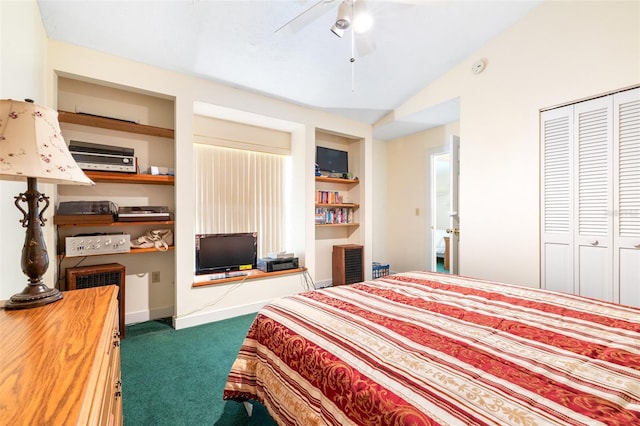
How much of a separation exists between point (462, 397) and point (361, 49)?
8.69ft

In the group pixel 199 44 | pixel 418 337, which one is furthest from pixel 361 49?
pixel 418 337

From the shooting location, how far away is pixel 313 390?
3.37 feet

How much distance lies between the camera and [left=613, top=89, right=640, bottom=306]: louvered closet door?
2264 mm

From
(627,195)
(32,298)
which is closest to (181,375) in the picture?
(32,298)

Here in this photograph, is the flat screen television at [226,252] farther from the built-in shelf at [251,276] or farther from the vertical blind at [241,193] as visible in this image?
the vertical blind at [241,193]

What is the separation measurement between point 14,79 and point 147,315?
2269mm

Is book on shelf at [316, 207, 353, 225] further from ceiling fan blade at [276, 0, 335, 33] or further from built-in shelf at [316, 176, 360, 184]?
ceiling fan blade at [276, 0, 335, 33]

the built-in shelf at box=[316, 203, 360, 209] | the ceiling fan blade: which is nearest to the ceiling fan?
the ceiling fan blade

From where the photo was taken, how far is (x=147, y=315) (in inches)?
117

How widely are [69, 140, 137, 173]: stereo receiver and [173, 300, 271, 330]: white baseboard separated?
150 centimetres

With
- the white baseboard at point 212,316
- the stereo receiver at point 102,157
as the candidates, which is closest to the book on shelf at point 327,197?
the white baseboard at point 212,316

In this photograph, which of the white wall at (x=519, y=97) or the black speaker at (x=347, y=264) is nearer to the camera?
the white wall at (x=519, y=97)

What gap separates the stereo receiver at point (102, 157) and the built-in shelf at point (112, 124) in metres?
0.22

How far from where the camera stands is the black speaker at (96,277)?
2387 mm
